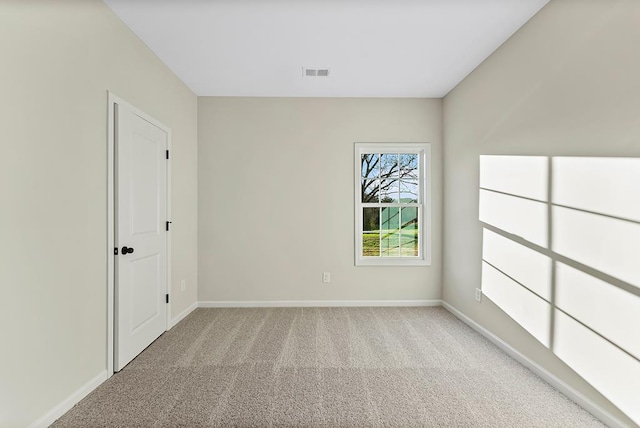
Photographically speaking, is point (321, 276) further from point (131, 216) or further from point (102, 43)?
point (102, 43)

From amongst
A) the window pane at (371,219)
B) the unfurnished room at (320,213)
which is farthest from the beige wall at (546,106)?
the window pane at (371,219)

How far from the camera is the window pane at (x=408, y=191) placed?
14.3 ft

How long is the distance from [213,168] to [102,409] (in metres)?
2.84

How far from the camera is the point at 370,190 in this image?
4344 mm

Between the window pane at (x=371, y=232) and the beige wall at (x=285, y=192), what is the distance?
23 cm

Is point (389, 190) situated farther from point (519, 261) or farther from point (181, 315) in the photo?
point (181, 315)

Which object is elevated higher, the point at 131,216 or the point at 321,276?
the point at 131,216

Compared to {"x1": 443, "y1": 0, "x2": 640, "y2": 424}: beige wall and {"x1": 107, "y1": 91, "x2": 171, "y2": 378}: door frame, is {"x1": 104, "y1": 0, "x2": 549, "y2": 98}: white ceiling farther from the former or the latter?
{"x1": 107, "y1": 91, "x2": 171, "y2": 378}: door frame

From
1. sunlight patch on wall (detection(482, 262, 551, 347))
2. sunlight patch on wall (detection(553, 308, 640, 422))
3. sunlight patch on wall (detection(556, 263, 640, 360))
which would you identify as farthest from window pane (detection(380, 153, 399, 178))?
sunlight patch on wall (detection(553, 308, 640, 422))

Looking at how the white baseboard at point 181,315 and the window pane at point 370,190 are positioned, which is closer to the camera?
the white baseboard at point 181,315

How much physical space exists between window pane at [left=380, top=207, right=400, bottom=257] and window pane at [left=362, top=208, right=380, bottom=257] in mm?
76

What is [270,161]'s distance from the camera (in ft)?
13.7

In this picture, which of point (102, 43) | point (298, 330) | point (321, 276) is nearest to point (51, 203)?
point (102, 43)

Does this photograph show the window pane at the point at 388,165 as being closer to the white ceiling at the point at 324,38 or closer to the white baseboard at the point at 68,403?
the white ceiling at the point at 324,38
